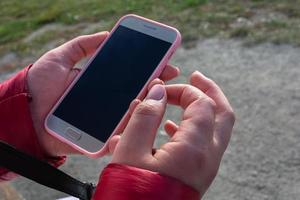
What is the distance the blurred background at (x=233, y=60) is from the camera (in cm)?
215

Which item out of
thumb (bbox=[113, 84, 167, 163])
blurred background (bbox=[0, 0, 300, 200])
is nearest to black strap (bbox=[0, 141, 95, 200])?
thumb (bbox=[113, 84, 167, 163])

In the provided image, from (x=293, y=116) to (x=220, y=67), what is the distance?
65 cm

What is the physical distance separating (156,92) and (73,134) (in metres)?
0.32

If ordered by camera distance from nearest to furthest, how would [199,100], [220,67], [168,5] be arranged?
1. [199,100]
2. [220,67]
3. [168,5]

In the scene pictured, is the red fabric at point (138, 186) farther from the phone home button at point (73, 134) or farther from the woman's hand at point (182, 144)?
the phone home button at point (73, 134)

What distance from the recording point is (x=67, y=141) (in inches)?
47.0

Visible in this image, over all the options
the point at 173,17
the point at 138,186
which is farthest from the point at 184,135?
the point at 173,17

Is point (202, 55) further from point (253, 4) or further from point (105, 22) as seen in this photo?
point (105, 22)

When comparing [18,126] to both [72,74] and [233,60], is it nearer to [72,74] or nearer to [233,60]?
[72,74]

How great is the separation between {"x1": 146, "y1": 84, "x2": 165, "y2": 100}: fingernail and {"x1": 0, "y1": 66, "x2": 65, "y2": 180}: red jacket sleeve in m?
0.41

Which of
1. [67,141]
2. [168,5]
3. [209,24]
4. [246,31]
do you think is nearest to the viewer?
[67,141]

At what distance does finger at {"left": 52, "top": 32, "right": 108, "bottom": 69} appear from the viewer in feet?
4.38

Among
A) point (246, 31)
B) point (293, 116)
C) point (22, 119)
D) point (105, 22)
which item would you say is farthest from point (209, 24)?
point (22, 119)

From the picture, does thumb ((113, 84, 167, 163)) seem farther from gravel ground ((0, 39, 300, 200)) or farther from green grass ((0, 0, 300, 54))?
green grass ((0, 0, 300, 54))
